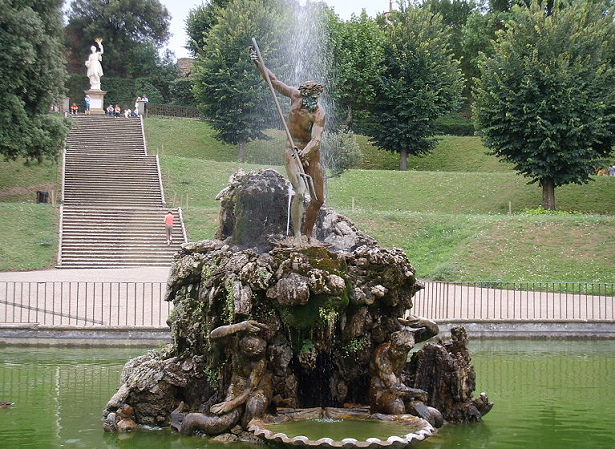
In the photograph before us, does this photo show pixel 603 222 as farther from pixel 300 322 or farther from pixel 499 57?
pixel 300 322

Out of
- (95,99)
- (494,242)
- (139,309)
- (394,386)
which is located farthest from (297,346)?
(95,99)

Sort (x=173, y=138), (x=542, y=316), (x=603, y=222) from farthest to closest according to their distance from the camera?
(x=173, y=138), (x=603, y=222), (x=542, y=316)

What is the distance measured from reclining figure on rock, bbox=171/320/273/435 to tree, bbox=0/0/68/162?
95.3 feet

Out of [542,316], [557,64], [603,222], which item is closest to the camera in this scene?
[542,316]

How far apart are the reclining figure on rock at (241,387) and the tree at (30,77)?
29.1m

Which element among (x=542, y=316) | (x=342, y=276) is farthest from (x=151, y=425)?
(x=542, y=316)

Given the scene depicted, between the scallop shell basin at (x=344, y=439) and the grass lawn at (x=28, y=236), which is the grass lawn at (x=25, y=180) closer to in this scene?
the grass lawn at (x=28, y=236)

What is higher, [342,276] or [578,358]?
[342,276]

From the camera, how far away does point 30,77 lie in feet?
125

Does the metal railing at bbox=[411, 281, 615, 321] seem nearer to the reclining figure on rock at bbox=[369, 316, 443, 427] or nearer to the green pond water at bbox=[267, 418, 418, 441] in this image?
the reclining figure on rock at bbox=[369, 316, 443, 427]

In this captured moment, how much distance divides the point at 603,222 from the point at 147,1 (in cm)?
5756

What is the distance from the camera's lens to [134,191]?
41.8 meters

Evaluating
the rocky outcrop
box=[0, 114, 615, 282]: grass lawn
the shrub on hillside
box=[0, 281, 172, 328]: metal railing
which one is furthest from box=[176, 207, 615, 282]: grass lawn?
the shrub on hillside

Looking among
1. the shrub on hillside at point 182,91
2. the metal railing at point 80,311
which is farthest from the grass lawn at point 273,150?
the metal railing at point 80,311
